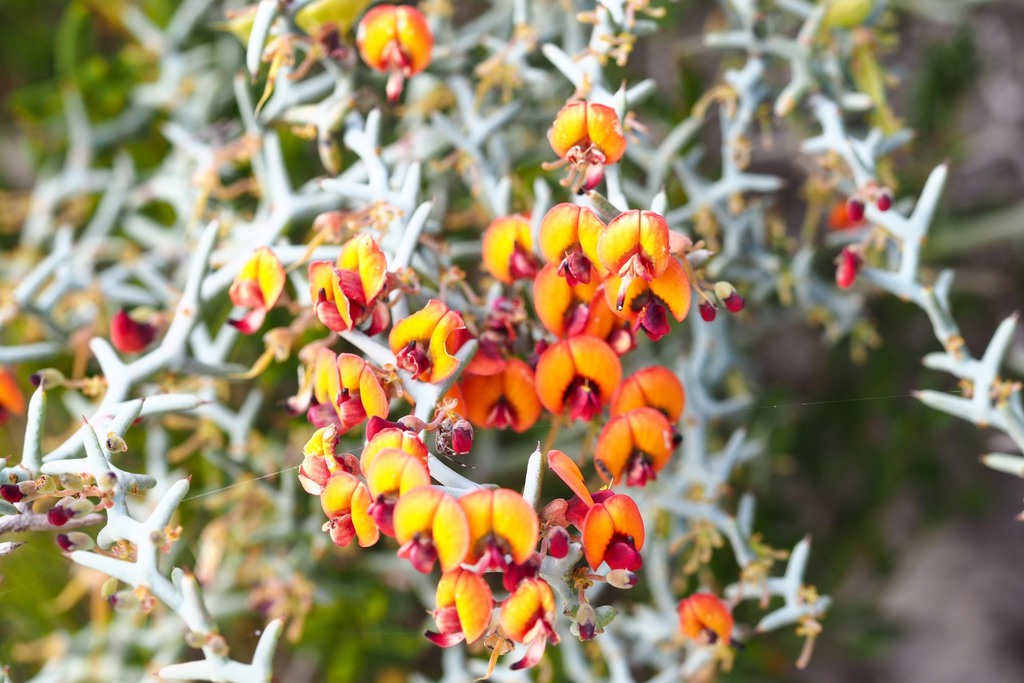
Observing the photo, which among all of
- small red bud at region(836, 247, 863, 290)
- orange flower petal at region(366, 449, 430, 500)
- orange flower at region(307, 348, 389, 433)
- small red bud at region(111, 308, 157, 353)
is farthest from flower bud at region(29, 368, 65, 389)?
small red bud at region(836, 247, 863, 290)

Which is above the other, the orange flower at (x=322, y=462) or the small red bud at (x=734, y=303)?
the small red bud at (x=734, y=303)

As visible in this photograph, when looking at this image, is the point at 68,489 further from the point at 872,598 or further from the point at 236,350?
the point at 872,598

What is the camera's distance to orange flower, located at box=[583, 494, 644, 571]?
798 millimetres

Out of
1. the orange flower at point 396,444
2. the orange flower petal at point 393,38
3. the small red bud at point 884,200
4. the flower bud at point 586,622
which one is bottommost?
the flower bud at point 586,622

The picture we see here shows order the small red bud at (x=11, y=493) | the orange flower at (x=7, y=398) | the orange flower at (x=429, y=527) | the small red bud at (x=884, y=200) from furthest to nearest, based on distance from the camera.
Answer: the orange flower at (x=7, y=398) → the small red bud at (x=884, y=200) → the small red bud at (x=11, y=493) → the orange flower at (x=429, y=527)

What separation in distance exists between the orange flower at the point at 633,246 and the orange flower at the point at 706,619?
0.42 metres

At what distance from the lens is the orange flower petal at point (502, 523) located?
2.41 feet

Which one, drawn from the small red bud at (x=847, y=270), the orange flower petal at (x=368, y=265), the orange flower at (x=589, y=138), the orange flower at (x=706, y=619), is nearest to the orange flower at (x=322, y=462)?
the orange flower petal at (x=368, y=265)

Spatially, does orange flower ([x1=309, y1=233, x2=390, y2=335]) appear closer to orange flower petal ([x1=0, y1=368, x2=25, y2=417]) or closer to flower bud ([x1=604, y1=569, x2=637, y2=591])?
flower bud ([x1=604, y1=569, x2=637, y2=591])

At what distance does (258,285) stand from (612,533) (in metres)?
0.50

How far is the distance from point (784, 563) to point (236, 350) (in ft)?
3.57

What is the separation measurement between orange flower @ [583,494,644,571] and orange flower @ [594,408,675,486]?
0.38 feet

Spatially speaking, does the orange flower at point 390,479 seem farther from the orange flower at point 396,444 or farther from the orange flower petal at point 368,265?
the orange flower petal at point 368,265

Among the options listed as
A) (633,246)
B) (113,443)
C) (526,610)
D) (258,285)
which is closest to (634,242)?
(633,246)
